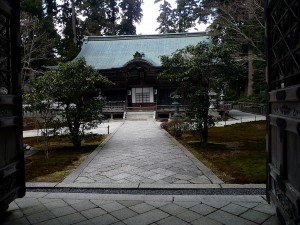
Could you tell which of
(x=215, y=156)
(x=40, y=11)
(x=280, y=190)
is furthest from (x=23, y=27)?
(x=280, y=190)

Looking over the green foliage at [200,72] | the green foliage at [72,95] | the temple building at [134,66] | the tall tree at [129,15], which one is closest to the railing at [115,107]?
the temple building at [134,66]

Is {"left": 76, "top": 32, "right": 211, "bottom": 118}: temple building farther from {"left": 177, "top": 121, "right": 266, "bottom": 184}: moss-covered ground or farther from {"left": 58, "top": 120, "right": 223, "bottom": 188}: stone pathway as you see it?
{"left": 58, "top": 120, "right": 223, "bottom": 188}: stone pathway

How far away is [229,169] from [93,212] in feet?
12.6

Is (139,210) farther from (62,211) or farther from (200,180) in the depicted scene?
(200,180)

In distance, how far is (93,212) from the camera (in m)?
3.88

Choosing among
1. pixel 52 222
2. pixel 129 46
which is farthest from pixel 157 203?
pixel 129 46

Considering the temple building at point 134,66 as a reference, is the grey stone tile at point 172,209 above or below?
below

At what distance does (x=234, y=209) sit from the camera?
3893mm

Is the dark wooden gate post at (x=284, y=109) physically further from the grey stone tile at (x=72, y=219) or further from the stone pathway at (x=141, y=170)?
the grey stone tile at (x=72, y=219)

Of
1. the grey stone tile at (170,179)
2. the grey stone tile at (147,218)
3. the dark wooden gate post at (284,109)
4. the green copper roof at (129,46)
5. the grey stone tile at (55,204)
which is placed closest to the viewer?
the dark wooden gate post at (284,109)

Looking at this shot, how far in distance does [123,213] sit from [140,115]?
21.8m

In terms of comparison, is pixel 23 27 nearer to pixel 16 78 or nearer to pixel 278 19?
pixel 16 78

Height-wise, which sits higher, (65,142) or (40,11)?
(40,11)

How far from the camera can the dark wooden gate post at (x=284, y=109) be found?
263 centimetres
